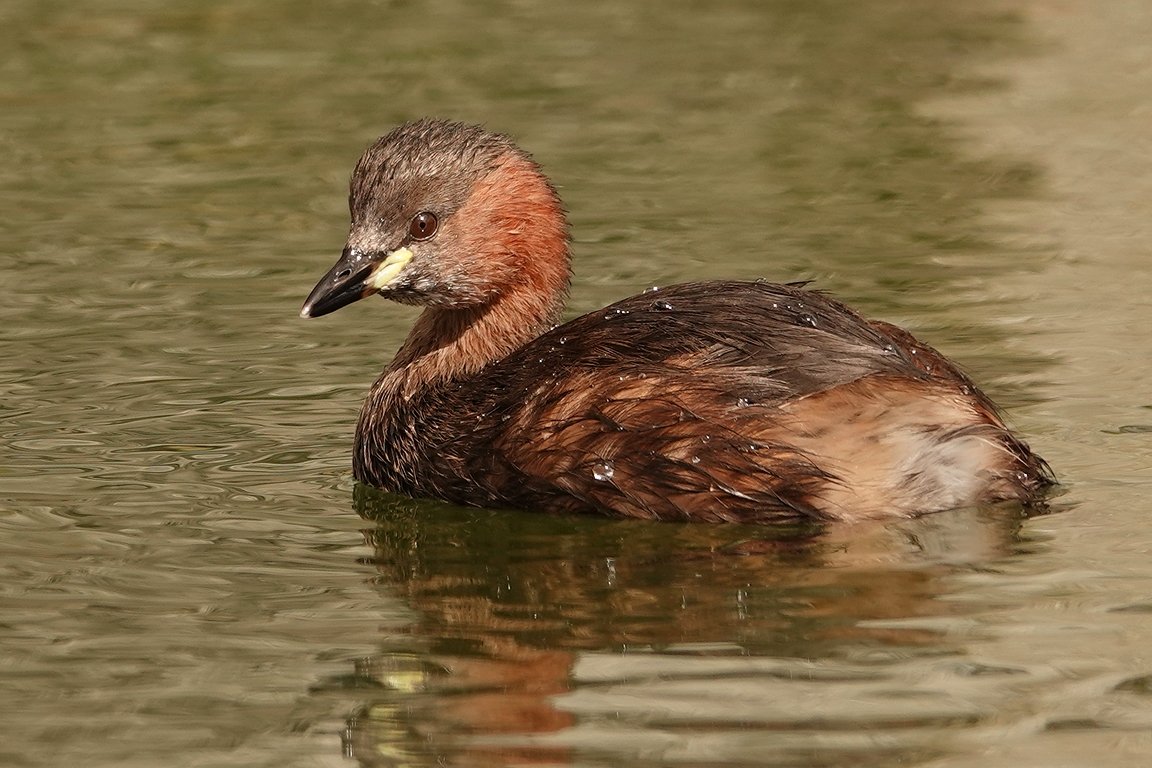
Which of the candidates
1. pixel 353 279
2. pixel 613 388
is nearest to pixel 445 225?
pixel 353 279

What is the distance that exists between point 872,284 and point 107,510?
4.12 metres

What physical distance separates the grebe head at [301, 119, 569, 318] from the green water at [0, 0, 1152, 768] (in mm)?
743

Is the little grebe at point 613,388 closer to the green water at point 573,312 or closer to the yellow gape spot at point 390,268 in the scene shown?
the yellow gape spot at point 390,268

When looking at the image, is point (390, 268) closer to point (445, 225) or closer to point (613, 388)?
point (445, 225)

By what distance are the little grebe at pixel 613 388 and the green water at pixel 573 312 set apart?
6.0 inches

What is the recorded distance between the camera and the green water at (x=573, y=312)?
506 cm

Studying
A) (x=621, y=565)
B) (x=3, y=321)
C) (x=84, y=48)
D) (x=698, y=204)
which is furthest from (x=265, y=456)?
(x=84, y=48)

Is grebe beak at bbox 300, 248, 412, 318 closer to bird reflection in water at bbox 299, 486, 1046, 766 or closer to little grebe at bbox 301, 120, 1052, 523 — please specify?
little grebe at bbox 301, 120, 1052, 523

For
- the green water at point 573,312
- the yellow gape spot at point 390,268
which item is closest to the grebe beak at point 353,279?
the yellow gape spot at point 390,268

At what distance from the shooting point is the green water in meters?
5.06

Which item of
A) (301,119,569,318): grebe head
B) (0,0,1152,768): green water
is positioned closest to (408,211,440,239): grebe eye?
(301,119,569,318): grebe head

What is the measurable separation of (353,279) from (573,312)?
2.26m

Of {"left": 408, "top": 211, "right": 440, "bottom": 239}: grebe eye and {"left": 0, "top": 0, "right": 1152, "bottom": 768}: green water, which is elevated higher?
{"left": 408, "top": 211, "right": 440, "bottom": 239}: grebe eye

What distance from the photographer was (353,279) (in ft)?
23.4
